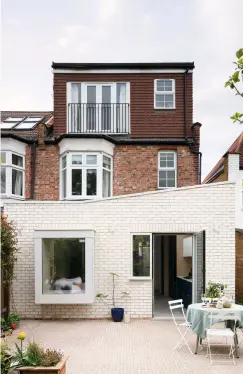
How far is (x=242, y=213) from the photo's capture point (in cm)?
2236

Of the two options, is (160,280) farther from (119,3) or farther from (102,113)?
(119,3)

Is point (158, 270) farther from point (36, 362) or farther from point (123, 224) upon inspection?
point (36, 362)

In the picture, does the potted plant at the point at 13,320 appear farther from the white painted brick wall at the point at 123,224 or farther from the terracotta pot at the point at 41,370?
the terracotta pot at the point at 41,370

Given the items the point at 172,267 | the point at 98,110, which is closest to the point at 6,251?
the point at 172,267

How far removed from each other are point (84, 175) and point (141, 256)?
4611mm

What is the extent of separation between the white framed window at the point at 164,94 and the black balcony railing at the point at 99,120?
1417mm

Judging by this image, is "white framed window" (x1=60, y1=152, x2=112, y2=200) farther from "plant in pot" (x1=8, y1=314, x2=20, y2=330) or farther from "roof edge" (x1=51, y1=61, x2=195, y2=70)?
"plant in pot" (x1=8, y1=314, x2=20, y2=330)

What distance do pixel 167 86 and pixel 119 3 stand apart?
12291 millimetres

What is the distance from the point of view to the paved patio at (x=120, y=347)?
866 cm

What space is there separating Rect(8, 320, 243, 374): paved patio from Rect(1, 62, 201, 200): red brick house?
18.9ft

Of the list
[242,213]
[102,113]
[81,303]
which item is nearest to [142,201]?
[81,303]

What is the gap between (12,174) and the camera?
17422 mm

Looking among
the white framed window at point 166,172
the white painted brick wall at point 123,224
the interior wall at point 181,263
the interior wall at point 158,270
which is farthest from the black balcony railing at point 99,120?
the white painted brick wall at point 123,224

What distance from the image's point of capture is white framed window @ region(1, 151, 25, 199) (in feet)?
56.1
